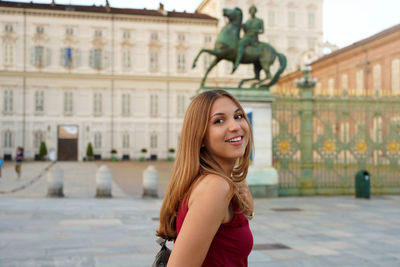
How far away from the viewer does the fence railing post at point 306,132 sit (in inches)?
510

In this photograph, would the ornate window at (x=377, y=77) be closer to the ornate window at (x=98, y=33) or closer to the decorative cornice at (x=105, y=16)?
the decorative cornice at (x=105, y=16)

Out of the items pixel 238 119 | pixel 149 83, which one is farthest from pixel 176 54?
pixel 238 119

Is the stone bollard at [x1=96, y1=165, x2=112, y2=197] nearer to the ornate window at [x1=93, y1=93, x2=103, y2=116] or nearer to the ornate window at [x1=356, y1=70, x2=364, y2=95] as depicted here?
the ornate window at [x1=356, y1=70, x2=364, y2=95]

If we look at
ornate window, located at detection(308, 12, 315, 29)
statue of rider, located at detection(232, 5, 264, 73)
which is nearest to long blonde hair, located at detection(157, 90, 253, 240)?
statue of rider, located at detection(232, 5, 264, 73)

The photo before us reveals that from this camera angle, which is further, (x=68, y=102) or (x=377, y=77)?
(x=68, y=102)

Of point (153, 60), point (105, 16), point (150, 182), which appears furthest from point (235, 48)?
point (105, 16)

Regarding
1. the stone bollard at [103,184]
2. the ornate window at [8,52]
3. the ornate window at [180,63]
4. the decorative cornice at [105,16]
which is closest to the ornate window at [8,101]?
the ornate window at [8,52]

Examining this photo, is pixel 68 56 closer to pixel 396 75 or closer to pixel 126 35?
pixel 126 35

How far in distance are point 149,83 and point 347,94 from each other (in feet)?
107

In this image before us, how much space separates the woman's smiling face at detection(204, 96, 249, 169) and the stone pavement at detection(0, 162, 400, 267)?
3853mm

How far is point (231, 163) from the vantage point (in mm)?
1953

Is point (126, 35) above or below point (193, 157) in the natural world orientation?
above

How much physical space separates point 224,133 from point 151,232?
602 cm

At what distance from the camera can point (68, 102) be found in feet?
142
